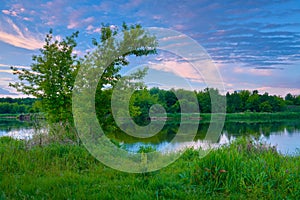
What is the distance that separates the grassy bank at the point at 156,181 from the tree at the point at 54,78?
4.61m

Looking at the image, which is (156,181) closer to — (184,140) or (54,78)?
(54,78)

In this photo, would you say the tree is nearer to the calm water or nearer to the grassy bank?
the calm water

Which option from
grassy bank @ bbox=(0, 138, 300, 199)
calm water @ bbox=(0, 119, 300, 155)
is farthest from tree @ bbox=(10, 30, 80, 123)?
grassy bank @ bbox=(0, 138, 300, 199)

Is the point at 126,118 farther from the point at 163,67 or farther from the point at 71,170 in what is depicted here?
the point at 71,170

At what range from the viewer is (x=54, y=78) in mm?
9977

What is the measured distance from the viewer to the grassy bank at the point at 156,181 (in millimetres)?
3682

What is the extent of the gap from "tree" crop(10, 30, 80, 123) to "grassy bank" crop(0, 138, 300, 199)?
4.61 meters

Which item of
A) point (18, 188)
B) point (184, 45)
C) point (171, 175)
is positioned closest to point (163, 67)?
point (184, 45)

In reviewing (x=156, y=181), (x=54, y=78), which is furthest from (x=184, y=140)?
(x=156, y=181)

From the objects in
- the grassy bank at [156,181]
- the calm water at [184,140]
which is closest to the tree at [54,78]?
the calm water at [184,140]

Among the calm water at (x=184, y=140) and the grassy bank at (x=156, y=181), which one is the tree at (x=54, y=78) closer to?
the calm water at (x=184, y=140)

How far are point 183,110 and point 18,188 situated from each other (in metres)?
5.94

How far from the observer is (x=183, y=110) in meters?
8.88

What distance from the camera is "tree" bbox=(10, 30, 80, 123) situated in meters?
9.75
